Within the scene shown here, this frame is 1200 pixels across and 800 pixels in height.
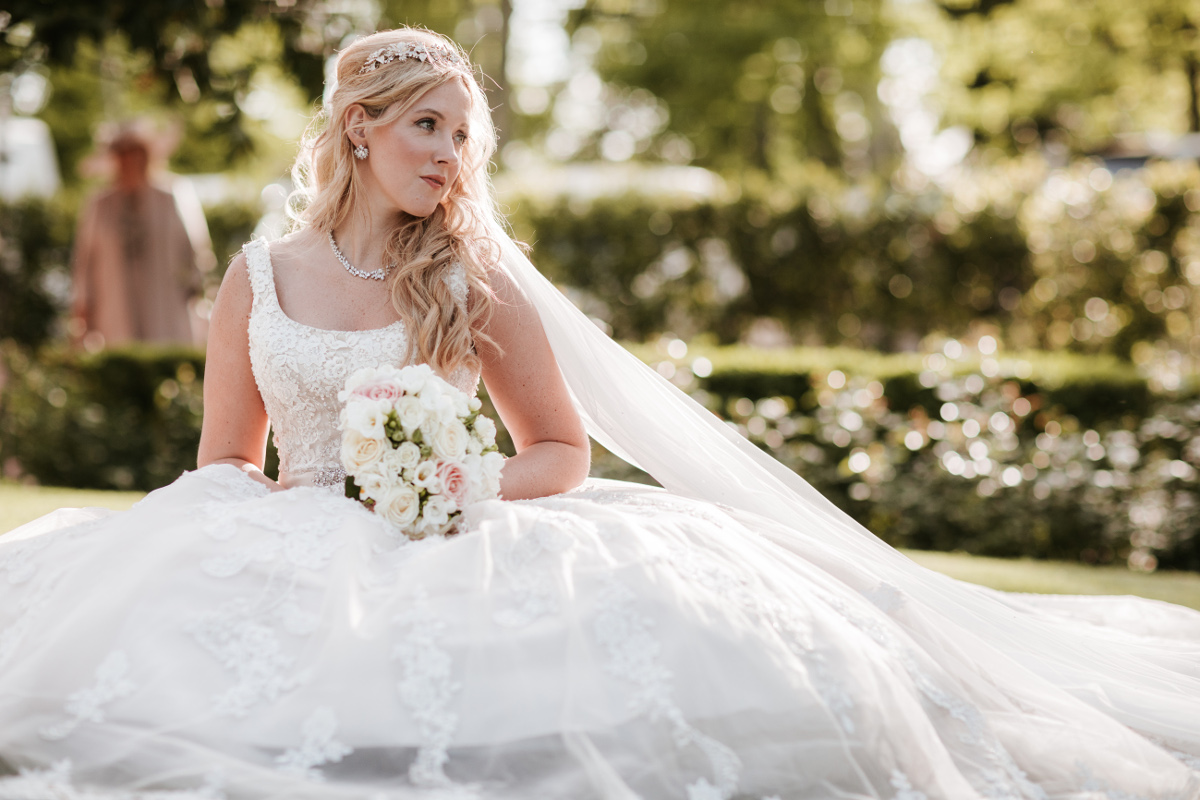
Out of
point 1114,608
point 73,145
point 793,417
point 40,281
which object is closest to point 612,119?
point 73,145

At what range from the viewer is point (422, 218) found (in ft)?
11.8

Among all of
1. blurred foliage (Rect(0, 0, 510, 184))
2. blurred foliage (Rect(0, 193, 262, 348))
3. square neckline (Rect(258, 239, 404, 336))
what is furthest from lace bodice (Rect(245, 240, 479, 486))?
blurred foliage (Rect(0, 193, 262, 348))

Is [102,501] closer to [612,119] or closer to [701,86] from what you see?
[701,86]

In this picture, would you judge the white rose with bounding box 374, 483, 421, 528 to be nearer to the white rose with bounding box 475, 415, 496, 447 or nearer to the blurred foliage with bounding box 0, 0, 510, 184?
the white rose with bounding box 475, 415, 496, 447

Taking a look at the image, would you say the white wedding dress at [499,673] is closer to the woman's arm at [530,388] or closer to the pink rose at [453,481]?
the pink rose at [453,481]

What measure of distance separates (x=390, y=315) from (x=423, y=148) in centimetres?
52

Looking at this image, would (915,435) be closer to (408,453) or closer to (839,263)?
(839,263)

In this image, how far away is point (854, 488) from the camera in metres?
7.16

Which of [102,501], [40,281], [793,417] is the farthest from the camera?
[40,281]

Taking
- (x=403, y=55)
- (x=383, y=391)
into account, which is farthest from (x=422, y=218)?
(x=383, y=391)

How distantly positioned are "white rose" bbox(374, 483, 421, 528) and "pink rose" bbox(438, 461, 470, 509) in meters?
0.08

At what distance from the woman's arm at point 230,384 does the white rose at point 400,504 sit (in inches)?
30.2

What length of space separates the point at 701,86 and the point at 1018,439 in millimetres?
15083

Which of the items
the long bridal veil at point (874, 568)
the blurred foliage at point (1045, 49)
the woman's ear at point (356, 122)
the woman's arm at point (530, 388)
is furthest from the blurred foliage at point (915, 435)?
the blurred foliage at point (1045, 49)
